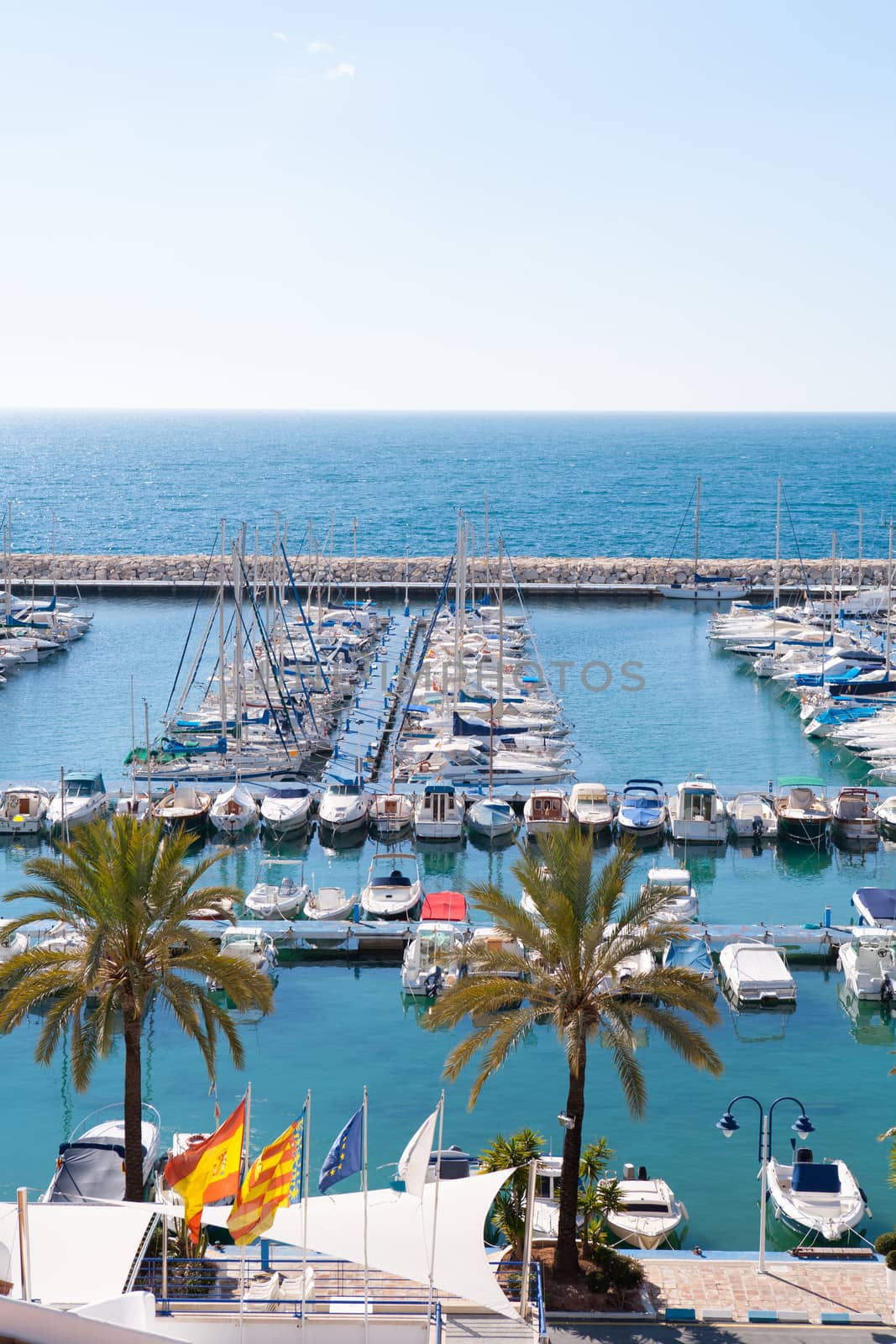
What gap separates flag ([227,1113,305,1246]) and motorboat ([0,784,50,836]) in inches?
1232

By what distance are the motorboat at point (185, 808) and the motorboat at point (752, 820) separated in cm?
1798

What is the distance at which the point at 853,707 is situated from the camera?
62.1 m

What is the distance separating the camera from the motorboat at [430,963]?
3597 centimetres

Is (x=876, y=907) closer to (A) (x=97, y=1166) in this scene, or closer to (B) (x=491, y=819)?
(B) (x=491, y=819)

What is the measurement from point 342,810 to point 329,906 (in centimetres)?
885

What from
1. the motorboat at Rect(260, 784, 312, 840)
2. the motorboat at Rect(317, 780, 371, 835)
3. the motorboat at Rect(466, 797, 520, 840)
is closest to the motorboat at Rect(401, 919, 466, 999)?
the motorboat at Rect(466, 797, 520, 840)

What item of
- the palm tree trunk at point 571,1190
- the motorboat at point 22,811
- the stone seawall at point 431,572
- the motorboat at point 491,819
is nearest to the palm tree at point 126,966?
the palm tree trunk at point 571,1190

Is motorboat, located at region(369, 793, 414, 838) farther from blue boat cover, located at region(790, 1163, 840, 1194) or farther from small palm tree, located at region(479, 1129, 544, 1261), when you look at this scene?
small palm tree, located at region(479, 1129, 544, 1261)

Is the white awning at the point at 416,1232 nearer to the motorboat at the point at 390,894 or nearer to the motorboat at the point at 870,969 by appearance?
the motorboat at the point at 870,969

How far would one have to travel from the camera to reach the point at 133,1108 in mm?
23375

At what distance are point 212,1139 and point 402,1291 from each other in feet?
11.7

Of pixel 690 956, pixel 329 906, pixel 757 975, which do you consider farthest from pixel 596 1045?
pixel 329 906

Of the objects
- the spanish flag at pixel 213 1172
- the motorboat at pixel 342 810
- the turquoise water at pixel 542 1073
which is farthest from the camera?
the motorboat at pixel 342 810

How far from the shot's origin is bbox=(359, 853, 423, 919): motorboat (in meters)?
40.7
